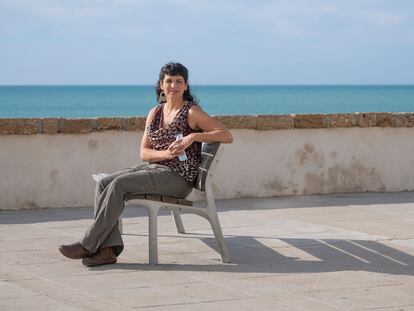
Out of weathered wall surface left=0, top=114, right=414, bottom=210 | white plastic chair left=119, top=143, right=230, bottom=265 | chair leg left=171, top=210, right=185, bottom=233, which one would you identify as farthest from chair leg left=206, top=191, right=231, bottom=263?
weathered wall surface left=0, top=114, right=414, bottom=210

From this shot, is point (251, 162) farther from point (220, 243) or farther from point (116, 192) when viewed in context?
point (116, 192)

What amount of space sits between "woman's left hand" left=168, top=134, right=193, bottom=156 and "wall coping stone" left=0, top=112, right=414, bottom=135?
2.93 metres

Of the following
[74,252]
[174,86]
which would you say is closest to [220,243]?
[74,252]

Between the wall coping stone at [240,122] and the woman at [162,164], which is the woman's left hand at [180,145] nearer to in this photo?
the woman at [162,164]

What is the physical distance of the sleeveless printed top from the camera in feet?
25.0

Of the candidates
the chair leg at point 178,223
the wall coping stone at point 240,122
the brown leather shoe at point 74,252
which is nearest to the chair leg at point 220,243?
the brown leather shoe at point 74,252

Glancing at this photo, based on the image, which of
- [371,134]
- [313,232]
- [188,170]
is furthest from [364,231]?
[371,134]

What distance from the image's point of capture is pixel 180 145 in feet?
24.7

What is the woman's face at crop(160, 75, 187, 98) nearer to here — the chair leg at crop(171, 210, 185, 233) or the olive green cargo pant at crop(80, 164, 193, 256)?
the olive green cargo pant at crop(80, 164, 193, 256)

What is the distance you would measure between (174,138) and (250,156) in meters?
3.43

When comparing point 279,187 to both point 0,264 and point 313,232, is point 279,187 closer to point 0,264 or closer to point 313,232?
point 313,232

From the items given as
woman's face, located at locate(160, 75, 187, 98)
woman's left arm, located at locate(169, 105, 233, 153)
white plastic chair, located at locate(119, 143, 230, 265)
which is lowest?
white plastic chair, located at locate(119, 143, 230, 265)

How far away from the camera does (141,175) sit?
7.46 meters

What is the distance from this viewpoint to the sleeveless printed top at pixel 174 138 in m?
7.63
